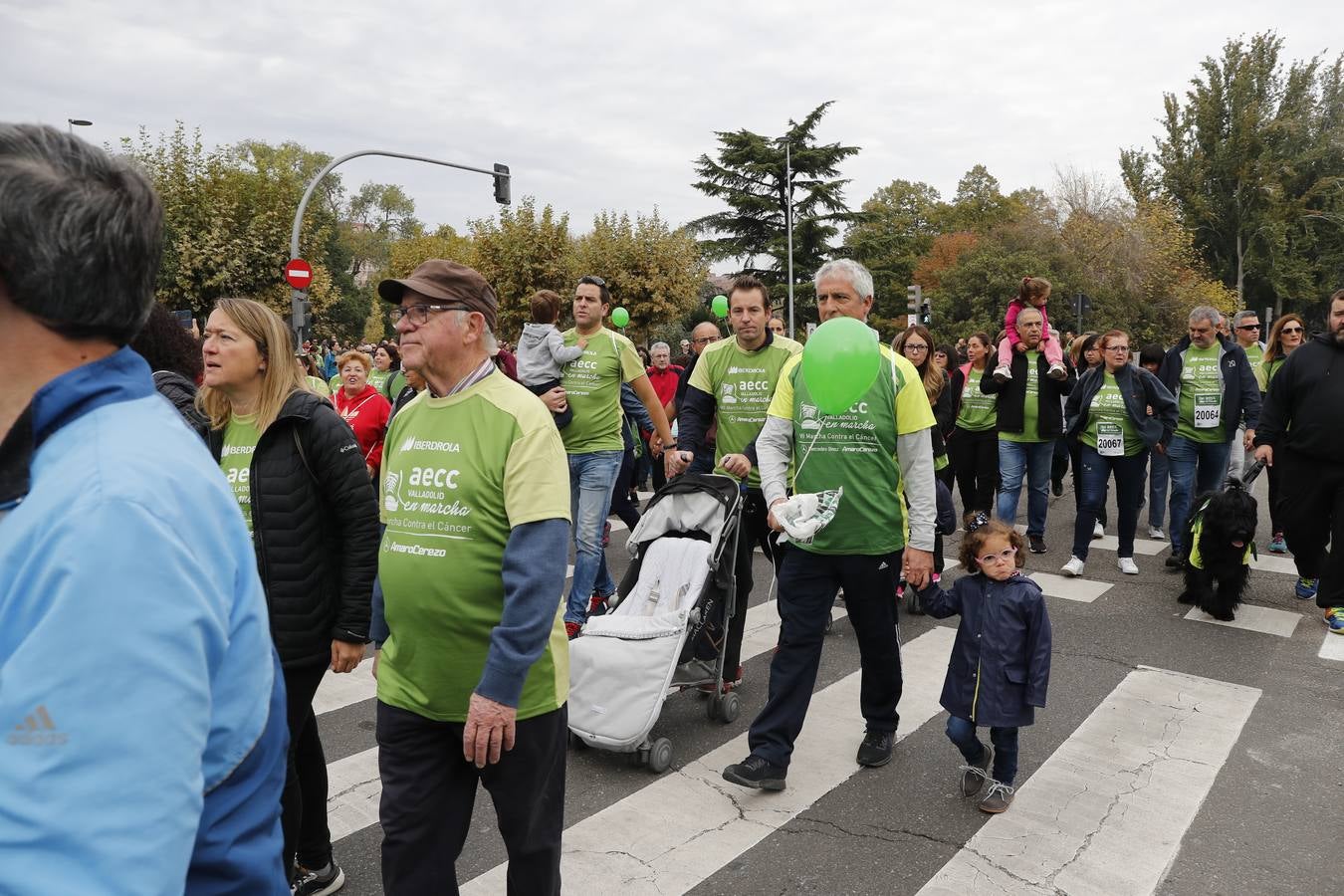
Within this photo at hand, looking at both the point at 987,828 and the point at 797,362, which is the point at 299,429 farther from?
the point at 987,828

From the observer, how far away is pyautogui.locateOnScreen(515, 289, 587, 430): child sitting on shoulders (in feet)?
19.7

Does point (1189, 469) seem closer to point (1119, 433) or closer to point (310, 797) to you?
point (1119, 433)

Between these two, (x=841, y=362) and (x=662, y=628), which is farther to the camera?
(x=662, y=628)

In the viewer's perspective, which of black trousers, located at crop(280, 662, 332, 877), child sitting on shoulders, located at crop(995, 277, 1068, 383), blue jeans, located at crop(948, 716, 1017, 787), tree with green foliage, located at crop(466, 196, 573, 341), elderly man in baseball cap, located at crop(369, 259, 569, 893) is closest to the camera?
elderly man in baseball cap, located at crop(369, 259, 569, 893)

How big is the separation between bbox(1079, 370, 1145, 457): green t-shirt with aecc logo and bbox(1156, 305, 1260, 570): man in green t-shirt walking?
42cm

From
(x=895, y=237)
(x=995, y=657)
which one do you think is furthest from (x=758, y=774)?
(x=895, y=237)

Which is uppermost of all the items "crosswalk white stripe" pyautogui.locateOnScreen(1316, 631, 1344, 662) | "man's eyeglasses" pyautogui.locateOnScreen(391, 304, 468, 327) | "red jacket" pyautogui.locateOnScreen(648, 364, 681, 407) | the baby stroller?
"man's eyeglasses" pyautogui.locateOnScreen(391, 304, 468, 327)

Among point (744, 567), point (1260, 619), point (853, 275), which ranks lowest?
point (1260, 619)

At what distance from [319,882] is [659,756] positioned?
1549 mm

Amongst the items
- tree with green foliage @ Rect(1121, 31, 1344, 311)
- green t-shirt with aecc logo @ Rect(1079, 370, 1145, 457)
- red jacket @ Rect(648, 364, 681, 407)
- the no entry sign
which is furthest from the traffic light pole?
tree with green foliage @ Rect(1121, 31, 1344, 311)

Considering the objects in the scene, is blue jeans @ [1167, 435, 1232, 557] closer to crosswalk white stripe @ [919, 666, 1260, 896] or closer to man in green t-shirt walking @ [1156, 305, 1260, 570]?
man in green t-shirt walking @ [1156, 305, 1260, 570]

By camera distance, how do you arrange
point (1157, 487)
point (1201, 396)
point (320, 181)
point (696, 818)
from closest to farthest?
point (696, 818), point (1201, 396), point (1157, 487), point (320, 181)

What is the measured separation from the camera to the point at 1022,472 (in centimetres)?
849

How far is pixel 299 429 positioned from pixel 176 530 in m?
2.07
